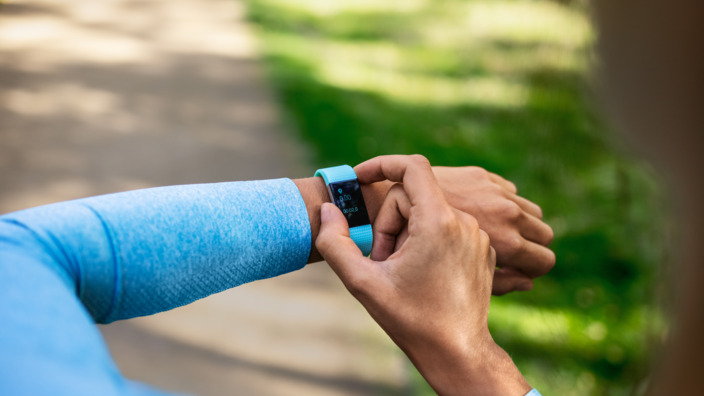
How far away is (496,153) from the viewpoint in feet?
14.4

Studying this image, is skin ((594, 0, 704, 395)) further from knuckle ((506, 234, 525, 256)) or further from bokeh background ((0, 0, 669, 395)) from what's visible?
bokeh background ((0, 0, 669, 395))

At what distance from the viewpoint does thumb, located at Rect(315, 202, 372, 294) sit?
1.34m

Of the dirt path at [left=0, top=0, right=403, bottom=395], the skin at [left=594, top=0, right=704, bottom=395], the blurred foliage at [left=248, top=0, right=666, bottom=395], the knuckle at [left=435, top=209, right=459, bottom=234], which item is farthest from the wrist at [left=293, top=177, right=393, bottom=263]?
the blurred foliage at [left=248, top=0, right=666, bottom=395]

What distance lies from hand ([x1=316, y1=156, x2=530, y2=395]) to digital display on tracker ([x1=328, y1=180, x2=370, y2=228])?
278mm

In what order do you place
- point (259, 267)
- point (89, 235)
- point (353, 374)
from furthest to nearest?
point (353, 374), point (259, 267), point (89, 235)

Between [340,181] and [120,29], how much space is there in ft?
16.4

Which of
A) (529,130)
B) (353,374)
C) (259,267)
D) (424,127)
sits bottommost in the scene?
(353,374)

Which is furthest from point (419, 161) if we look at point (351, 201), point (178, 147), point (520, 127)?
point (520, 127)

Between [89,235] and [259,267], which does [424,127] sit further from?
[89,235]

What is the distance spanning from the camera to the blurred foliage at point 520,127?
300 centimetres

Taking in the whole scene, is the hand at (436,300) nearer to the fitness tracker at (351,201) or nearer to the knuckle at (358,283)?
the knuckle at (358,283)

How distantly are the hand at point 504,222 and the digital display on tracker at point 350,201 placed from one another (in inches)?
12.9

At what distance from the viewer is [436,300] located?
1322 mm

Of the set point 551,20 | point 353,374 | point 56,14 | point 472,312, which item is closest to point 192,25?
point 56,14
